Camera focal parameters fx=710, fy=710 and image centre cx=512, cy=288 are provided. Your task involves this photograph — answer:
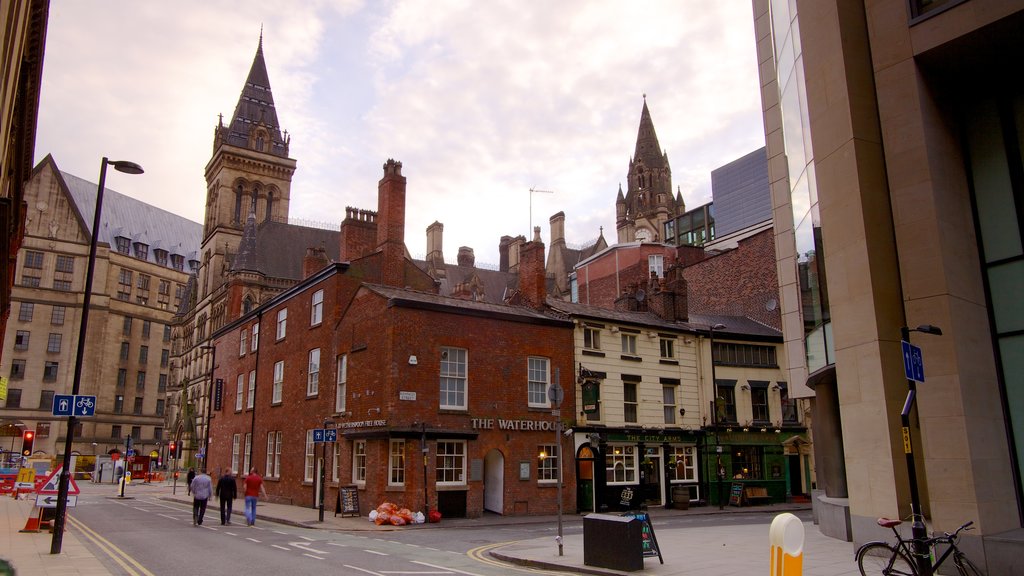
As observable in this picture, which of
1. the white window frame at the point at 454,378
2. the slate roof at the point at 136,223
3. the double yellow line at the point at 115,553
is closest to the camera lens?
the double yellow line at the point at 115,553

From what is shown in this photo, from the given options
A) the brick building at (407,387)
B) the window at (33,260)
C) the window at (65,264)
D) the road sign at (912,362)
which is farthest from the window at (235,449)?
the window at (33,260)

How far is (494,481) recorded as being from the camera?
26.9m

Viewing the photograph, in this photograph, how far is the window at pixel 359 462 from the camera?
2584 cm

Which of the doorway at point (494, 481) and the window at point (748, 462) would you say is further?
the window at point (748, 462)

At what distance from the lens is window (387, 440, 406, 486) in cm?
2444

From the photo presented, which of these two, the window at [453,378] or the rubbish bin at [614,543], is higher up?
the window at [453,378]

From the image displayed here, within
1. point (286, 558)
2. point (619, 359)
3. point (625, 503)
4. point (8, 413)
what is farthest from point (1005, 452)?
point (8, 413)

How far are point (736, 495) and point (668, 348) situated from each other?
7.35m

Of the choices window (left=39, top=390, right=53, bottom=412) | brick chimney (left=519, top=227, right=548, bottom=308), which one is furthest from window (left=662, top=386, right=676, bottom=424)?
window (left=39, top=390, right=53, bottom=412)

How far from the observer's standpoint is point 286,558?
1404cm

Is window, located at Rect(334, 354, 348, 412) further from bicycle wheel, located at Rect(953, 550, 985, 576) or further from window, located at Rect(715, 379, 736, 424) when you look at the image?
bicycle wheel, located at Rect(953, 550, 985, 576)

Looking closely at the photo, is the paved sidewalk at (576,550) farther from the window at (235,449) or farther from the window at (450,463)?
the window at (235,449)

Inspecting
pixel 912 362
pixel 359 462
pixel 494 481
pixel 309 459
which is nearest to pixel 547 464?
pixel 494 481

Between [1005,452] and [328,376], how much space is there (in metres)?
23.6
